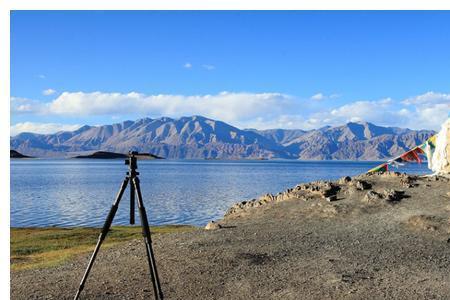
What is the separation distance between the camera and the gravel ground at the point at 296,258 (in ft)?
55.2

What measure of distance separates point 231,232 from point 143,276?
292 inches

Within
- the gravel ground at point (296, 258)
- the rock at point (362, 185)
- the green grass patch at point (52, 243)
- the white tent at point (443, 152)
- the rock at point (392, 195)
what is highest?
the white tent at point (443, 152)

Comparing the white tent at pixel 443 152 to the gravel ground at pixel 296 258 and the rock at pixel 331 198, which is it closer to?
the gravel ground at pixel 296 258

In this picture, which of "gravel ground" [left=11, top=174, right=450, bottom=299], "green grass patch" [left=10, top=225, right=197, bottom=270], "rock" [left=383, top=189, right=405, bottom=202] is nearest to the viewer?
"gravel ground" [left=11, top=174, right=450, bottom=299]

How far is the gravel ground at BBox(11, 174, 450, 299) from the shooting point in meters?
16.8

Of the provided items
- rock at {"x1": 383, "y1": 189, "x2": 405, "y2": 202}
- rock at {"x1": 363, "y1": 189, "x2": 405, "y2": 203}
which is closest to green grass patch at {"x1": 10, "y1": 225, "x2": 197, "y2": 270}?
rock at {"x1": 363, "y1": 189, "x2": 405, "y2": 203}

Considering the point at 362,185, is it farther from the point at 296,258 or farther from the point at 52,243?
the point at 52,243

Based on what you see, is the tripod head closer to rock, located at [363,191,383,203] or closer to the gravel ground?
the gravel ground

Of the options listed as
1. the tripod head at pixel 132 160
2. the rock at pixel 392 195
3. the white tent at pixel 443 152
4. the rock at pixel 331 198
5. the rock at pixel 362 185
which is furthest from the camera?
the white tent at pixel 443 152

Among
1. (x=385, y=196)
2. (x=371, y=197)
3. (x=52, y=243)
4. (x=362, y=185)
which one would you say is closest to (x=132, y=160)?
(x=371, y=197)

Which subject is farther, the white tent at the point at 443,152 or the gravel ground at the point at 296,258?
the white tent at the point at 443,152

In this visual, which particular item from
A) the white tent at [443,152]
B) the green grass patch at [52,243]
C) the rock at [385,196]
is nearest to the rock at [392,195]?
the rock at [385,196]

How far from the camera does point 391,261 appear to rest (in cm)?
2008
